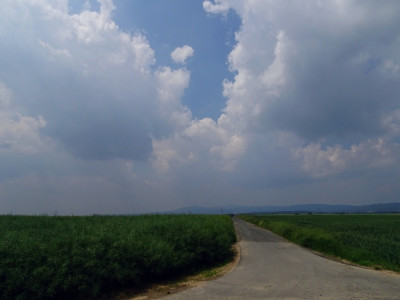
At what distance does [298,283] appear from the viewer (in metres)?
11.0

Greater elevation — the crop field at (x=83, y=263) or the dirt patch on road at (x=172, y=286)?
the crop field at (x=83, y=263)

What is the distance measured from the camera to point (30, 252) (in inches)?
356

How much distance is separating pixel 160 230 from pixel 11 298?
7.31m

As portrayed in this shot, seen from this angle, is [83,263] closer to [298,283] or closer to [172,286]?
[172,286]

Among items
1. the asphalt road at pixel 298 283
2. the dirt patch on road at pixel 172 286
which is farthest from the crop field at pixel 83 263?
the asphalt road at pixel 298 283

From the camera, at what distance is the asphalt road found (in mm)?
9609

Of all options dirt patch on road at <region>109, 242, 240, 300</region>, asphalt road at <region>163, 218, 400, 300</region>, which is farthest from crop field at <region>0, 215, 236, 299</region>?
asphalt road at <region>163, 218, 400, 300</region>

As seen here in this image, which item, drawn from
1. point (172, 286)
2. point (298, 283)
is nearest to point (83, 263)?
point (172, 286)

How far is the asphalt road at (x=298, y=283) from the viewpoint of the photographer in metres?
9.61

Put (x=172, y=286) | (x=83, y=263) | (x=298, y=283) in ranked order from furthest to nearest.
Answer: (x=172, y=286)
(x=298, y=283)
(x=83, y=263)

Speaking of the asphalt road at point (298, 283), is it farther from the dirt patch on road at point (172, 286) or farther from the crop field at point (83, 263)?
the crop field at point (83, 263)

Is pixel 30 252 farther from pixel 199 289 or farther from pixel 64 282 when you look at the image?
pixel 199 289

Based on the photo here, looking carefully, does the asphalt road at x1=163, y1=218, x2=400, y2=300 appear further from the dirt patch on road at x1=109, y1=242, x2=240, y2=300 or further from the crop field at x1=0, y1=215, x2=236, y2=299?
the crop field at x1=0, y1=215, x2=236, y2=299

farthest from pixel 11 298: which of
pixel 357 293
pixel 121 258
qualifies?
pixel 357 293
